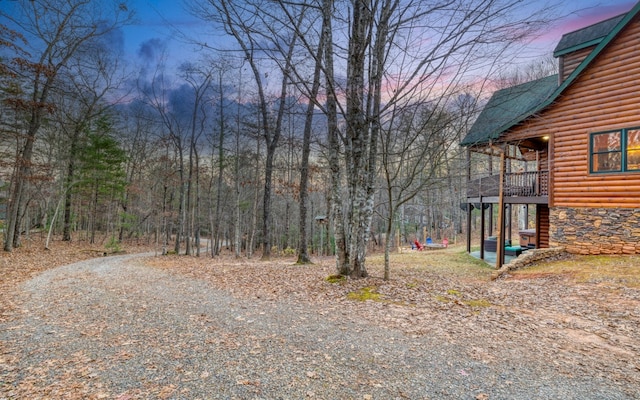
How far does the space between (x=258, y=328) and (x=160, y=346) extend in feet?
4.39

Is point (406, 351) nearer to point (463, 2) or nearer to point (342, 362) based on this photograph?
point (342, 362)

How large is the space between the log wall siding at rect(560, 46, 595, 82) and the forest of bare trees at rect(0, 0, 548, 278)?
5325 mm

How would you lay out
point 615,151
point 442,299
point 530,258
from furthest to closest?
point 530,258 → point 615,151 → point 442,299

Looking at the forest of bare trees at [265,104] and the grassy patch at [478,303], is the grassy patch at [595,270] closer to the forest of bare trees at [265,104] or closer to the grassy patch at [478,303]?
the grassy patch at [478,303]

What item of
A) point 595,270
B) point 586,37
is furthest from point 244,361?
point 586,37

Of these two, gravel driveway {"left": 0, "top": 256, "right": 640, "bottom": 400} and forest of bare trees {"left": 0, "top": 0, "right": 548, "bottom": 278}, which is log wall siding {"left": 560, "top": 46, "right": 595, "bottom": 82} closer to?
forest of bare trees {"left": 0, "top": 0, "right": 548, "bottom": 278}

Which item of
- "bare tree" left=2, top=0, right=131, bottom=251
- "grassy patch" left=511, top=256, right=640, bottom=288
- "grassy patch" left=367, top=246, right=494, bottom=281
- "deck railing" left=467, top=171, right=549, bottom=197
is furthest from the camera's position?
"bare tree" left=2, top=0, right=131, bottom=251

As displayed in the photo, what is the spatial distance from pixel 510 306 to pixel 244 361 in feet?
→ 17.1

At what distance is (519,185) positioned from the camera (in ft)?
40.3

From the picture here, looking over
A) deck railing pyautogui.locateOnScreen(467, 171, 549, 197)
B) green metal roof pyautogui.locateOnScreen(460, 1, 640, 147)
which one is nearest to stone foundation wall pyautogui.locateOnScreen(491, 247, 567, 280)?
deck railing pyautogui.locateOnScreen(467, 171, 549, 197)

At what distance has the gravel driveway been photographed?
10.00 feet

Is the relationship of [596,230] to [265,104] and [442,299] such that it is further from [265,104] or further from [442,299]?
[265,104]

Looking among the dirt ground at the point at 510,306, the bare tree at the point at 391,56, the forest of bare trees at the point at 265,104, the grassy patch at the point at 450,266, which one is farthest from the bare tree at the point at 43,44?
the grassy patch at the point at 450,266

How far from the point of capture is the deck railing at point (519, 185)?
11.6 metres
